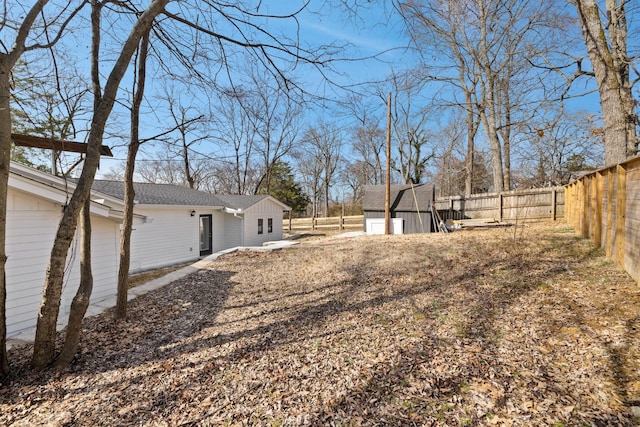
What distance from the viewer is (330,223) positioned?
22.3m

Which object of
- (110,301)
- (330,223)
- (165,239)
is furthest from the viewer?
(330,223)

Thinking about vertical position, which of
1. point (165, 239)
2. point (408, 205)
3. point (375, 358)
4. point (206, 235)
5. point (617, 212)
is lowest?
point (375, 358)

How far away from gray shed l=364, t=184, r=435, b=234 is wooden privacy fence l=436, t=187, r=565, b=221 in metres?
1.48

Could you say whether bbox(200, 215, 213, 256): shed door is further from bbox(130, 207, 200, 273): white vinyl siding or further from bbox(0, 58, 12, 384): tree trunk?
bbox(0, 58, 12, 384): tree trunk

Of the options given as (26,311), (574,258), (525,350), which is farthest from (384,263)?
(26,311)

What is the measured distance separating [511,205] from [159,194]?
15341 mm

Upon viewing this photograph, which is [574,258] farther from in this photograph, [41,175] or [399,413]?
[41,175]

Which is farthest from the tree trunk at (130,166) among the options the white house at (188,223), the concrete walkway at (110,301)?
the white house at (188,223)

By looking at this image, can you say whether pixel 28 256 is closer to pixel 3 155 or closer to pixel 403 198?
pixel 3 155

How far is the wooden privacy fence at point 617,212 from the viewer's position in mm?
3740

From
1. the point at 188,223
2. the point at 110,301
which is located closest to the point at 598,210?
the point at 110,301

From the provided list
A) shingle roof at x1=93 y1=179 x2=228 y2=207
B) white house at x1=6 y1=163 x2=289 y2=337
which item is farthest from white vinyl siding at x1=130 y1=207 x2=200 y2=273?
shingle roof at x1=93 y1=179 x2=228 y2=207

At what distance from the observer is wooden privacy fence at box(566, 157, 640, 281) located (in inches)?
147

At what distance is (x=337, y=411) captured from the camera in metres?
2.30
